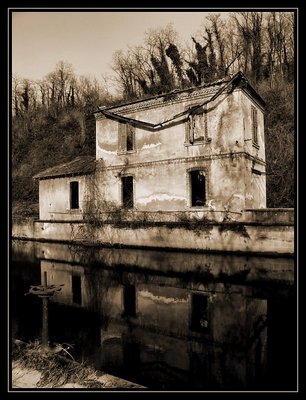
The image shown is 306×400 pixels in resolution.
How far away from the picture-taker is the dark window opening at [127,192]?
1655cm

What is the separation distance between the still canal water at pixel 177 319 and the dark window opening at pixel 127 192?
203 inches

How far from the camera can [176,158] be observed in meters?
15.0

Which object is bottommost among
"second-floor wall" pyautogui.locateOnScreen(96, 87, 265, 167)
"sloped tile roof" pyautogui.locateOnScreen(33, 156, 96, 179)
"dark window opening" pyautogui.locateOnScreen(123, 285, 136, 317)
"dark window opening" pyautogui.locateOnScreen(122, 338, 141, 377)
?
"dark window opening" pyautogui.locateOnScreen(122, 338, 141, 377)

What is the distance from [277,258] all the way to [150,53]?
897 inches

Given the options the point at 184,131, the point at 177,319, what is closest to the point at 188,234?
the point at 184,131

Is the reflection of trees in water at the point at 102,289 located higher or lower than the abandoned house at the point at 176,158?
lower

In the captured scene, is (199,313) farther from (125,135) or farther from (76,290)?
(125,135)

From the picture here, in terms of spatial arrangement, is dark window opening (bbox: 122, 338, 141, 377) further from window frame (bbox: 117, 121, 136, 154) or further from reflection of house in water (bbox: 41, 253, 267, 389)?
window frame (bbox: 117, 121, 136, 154)

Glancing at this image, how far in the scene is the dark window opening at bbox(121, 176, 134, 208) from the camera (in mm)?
16547

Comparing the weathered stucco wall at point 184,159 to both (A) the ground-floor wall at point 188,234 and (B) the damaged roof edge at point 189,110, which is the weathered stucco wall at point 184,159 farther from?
(A) the ground-floor wall at point 188,234

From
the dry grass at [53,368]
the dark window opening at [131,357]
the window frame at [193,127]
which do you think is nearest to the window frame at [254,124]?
the window frame at [193,127]

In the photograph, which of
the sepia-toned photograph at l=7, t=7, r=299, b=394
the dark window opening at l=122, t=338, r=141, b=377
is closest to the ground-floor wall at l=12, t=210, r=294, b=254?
the sepia-toned photograph at l=7, t=7, r=299, b=394

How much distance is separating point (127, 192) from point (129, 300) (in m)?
9.91

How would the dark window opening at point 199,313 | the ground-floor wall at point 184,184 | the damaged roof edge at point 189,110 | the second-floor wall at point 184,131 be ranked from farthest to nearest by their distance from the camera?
the second-floor wall at point 184,131
the damaged roof edge at point 189,110
the ground-floor wall at point 184,184
the dark window opening at point 199,313
